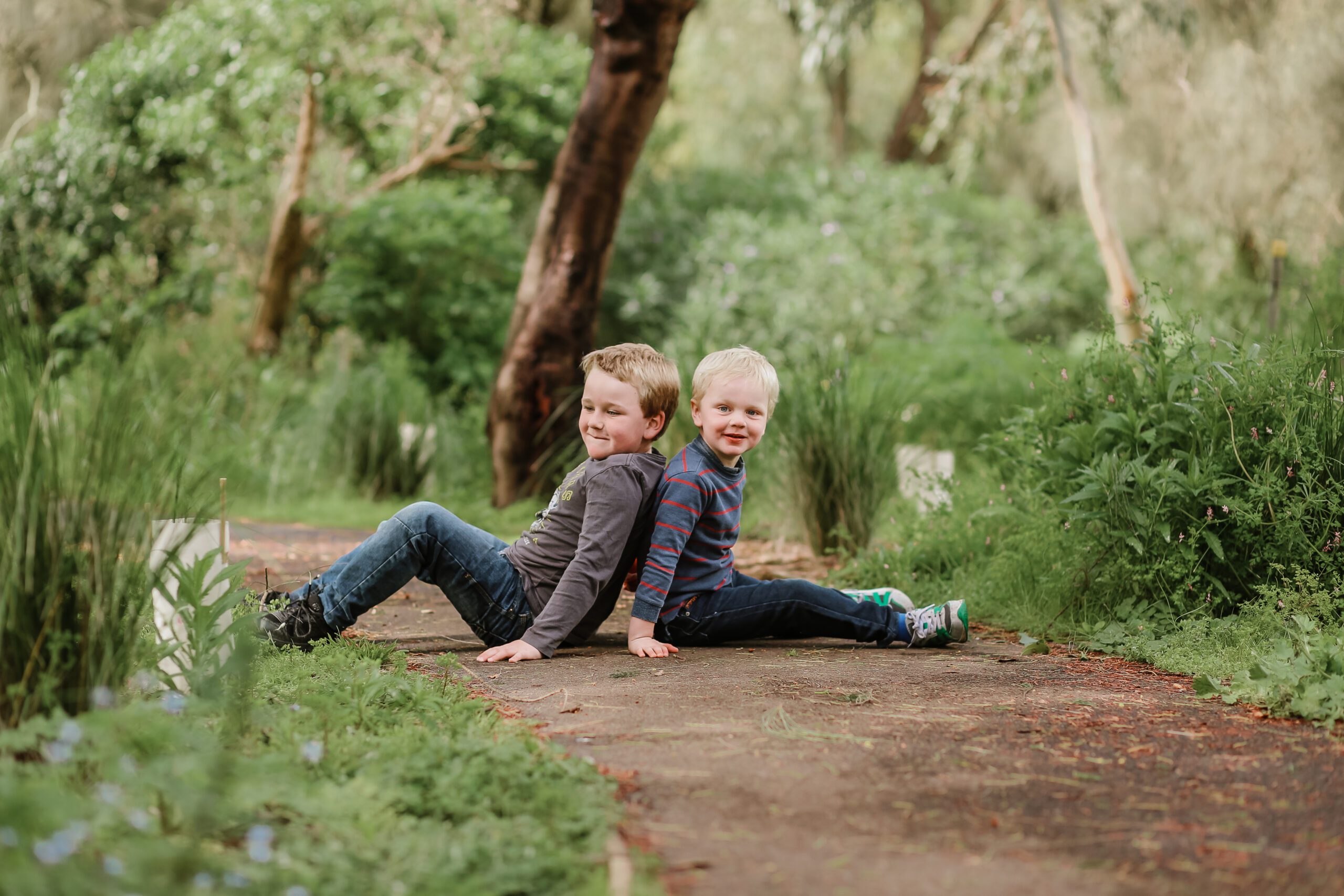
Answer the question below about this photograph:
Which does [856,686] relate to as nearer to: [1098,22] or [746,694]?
[746,694]

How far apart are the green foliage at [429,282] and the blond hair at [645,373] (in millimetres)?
6915

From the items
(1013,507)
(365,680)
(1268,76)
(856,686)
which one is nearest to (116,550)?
(365,680)

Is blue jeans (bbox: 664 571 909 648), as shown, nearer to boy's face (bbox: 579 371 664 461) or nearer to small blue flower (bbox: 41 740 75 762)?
boy's face (bbox: 579 371 664 461)

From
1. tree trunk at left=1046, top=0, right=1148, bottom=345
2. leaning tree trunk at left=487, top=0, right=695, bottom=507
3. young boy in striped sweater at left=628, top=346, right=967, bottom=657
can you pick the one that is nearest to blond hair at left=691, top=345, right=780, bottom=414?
young boy in striped sweater at left=628, top=346, right=967, bottom=657

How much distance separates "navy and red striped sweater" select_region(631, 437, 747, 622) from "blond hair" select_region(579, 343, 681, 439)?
18cm

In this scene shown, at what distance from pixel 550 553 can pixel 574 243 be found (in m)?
3.48

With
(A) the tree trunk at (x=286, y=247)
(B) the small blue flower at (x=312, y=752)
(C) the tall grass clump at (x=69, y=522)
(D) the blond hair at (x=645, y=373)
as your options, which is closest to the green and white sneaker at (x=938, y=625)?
(D) the blond hair at (x=645, y=373)

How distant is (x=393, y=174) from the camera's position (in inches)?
467

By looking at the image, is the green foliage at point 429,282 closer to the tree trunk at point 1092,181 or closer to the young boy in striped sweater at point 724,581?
the tree trunk at point 1092,181

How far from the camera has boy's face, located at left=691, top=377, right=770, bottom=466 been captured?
3834 mm

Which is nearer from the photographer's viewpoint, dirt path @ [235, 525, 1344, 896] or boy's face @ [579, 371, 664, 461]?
dirt path @ [235, 525, 1344, 896]

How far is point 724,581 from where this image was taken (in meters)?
4.04

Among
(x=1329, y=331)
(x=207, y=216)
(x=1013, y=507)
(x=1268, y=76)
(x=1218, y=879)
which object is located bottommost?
(x=1218, y=879)

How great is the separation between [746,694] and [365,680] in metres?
0.94
